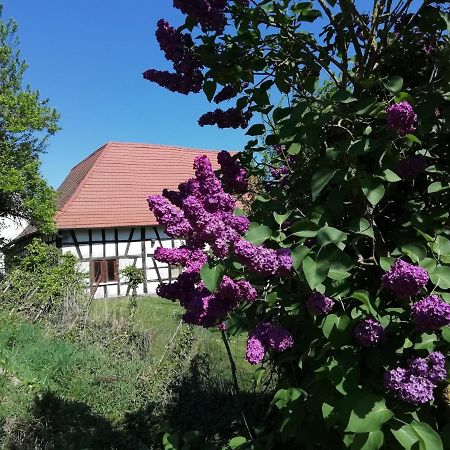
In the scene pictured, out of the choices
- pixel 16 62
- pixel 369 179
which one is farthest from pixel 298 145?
pixel 16 62

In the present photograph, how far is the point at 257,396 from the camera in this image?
12.7 feet

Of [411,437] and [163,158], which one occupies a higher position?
[163,158]

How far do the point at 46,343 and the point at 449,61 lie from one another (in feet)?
19.8

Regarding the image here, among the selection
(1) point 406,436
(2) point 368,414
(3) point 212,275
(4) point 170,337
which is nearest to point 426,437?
(1) point 406,436

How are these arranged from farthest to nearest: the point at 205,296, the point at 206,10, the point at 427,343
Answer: the point at 206,10, the point at 205,296, the point at 427,343

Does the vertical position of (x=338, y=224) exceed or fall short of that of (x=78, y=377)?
it exceeds it

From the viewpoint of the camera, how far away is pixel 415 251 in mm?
1371

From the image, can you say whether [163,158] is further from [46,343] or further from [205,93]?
[205,93]

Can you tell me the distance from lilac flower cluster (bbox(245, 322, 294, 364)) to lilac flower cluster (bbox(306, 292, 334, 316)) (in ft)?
0.40

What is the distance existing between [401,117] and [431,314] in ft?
1.57

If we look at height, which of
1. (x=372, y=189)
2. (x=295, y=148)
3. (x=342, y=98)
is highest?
(x=342, y=98)

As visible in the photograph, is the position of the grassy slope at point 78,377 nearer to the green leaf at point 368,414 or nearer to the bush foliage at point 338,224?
the bush foliage at point 338,224

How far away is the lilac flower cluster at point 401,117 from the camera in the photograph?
122cm

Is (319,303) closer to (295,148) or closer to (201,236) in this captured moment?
(201,236)
